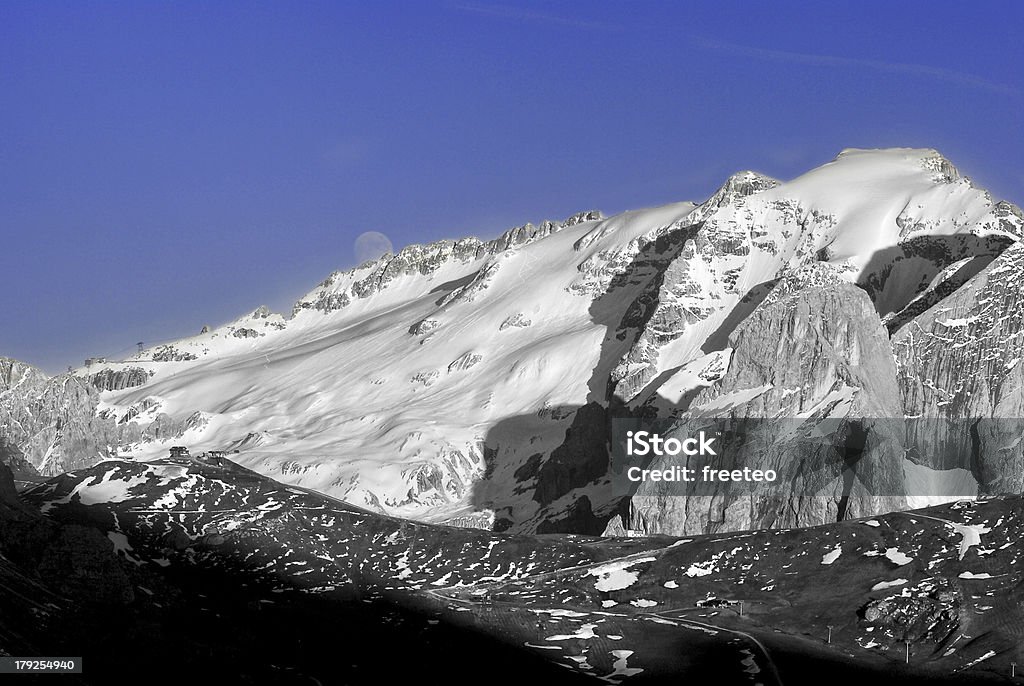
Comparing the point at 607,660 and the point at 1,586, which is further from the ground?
the point at 1,586

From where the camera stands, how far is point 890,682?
7628 inches

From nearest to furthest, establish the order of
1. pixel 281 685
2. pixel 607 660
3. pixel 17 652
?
pixel 17 652 < pixel 281 685 < pixel 607 660

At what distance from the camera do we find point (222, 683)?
180 meters

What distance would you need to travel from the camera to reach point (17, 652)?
171 meters

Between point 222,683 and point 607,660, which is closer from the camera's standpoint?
point 222,683

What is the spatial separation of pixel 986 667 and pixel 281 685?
7504 centimetres

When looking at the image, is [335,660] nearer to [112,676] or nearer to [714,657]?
[112,676]

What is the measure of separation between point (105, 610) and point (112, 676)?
24002 mm

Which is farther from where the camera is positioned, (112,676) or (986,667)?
(986,667)

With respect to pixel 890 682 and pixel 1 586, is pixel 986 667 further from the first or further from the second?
pixel 1 586

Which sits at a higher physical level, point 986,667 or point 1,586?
point 1,586

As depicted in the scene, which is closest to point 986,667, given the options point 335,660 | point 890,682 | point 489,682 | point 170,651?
point 890,682

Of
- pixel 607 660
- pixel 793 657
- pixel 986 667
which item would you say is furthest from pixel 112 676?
pixel 986 667

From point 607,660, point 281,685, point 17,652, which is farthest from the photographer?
point 607,660
